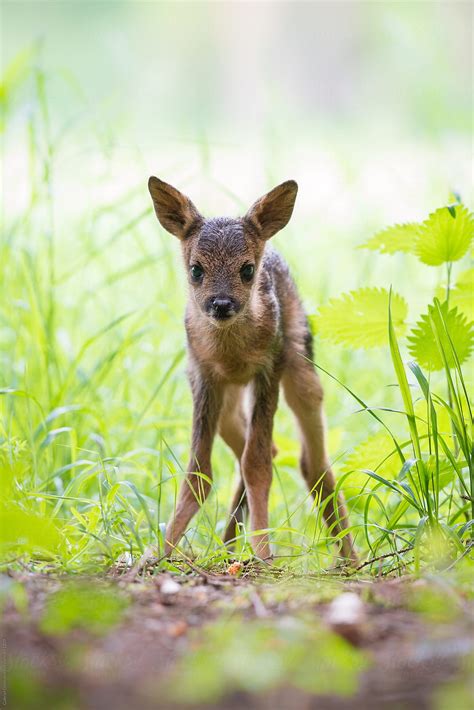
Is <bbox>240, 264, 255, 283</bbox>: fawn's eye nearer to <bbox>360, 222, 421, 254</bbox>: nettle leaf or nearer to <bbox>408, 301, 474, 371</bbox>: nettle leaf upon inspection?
<bbox>360, 222, 421, 254</bbox>: nettle leaf

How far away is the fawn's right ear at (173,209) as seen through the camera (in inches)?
203

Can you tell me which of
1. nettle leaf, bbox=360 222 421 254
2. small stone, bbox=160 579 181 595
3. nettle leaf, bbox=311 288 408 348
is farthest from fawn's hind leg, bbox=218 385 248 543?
small stone, bbox=160 579 181 595

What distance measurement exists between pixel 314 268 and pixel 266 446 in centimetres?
372

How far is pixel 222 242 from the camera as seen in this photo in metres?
4.99

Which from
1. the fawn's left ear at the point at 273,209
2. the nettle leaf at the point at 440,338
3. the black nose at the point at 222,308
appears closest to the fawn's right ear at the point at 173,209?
the fawn's left ear at the point at 273,209

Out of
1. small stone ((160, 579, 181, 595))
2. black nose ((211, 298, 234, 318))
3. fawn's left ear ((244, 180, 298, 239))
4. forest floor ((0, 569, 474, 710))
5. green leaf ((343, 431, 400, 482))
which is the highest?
fawn's left ear ((244, 180, 298, 239))

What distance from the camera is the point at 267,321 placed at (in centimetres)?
509

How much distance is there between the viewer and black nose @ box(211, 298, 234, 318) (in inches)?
183

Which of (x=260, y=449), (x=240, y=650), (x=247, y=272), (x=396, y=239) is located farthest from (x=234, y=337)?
(x=240, y=650)

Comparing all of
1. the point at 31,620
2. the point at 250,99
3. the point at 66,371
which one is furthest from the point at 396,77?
the point at 31,620

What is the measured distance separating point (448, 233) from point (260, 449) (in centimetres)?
168

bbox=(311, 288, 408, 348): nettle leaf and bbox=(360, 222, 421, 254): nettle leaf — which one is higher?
bbox=(360, 222, 421, 254): nettle leaf

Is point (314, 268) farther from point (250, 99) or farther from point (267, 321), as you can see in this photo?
point (250, 99)

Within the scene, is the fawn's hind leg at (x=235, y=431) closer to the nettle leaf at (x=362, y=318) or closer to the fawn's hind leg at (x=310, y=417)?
the fawn's hind leg at (x=310, y=417)
